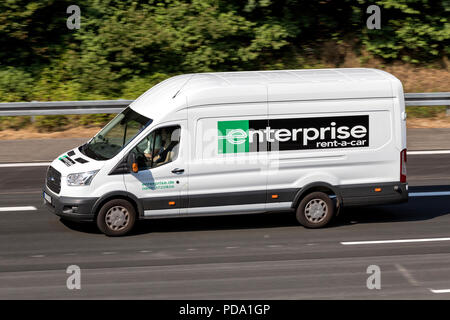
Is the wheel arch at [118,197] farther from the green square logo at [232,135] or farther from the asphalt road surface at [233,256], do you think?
the green square logo at [232,135]

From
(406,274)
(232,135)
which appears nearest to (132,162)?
(232,135)

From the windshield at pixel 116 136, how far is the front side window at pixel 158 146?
0.66 ft

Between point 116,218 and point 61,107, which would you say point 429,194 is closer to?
point 116,218

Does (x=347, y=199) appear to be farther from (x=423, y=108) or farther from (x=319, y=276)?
(x=423, y=108)

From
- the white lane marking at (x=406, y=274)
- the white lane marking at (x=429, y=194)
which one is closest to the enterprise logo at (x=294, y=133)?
the white lane marking at (x=406, y=274)

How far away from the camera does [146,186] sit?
10.9 m

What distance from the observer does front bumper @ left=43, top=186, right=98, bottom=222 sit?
1077 cm

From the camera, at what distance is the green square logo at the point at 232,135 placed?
36.0ft

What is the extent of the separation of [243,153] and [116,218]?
2.04 m

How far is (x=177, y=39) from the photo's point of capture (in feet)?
64.6

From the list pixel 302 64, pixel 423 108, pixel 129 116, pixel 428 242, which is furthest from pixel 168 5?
pixel 428 242

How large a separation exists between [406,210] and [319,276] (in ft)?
12.6

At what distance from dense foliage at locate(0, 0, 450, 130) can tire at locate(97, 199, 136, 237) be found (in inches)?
319

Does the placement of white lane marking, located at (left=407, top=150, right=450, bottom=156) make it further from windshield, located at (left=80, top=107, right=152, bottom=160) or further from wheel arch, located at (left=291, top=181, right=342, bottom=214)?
windshield, located at (left=80, top=107, right=152, bottom=160)
